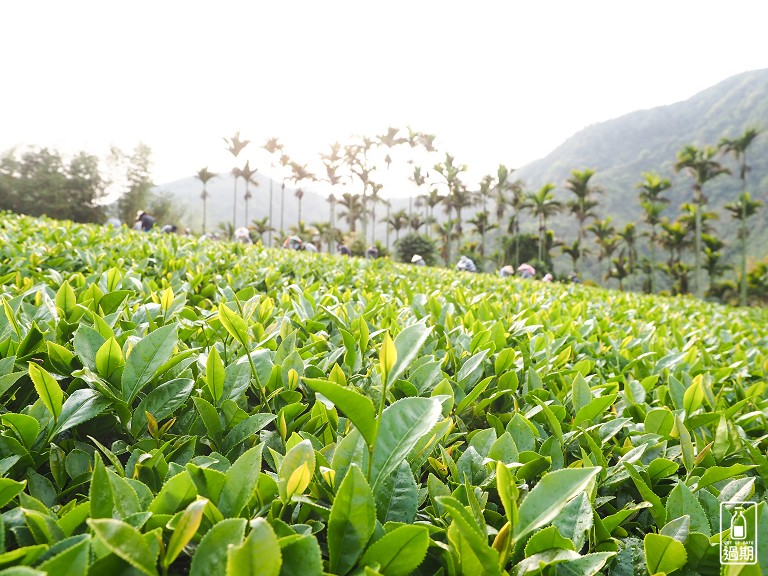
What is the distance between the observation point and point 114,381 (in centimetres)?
100

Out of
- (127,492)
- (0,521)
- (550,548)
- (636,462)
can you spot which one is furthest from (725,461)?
(0,521)

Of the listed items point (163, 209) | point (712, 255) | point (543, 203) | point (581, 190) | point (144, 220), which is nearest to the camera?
point (144, 220)

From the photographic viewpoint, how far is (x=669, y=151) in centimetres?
10888

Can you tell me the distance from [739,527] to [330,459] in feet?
2.13

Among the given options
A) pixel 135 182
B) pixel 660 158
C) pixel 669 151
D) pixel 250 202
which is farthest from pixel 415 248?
pixel 250 202

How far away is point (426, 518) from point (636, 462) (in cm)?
53

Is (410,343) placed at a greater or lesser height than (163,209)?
lesser

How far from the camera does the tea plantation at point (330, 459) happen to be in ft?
2.02

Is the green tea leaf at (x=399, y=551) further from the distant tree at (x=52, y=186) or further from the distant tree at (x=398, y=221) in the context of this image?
the distant tree at (x=398, y=221)

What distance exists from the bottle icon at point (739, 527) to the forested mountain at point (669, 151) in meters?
82.0

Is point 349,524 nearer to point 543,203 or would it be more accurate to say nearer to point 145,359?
point 145,359

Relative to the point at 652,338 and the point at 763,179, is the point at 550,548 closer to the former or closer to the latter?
the point at 652,338

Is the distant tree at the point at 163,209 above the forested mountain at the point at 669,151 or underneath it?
underneath

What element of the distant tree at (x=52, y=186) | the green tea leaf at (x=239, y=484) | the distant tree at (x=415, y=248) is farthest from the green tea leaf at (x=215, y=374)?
the distant tree at (x=52, y=186)
